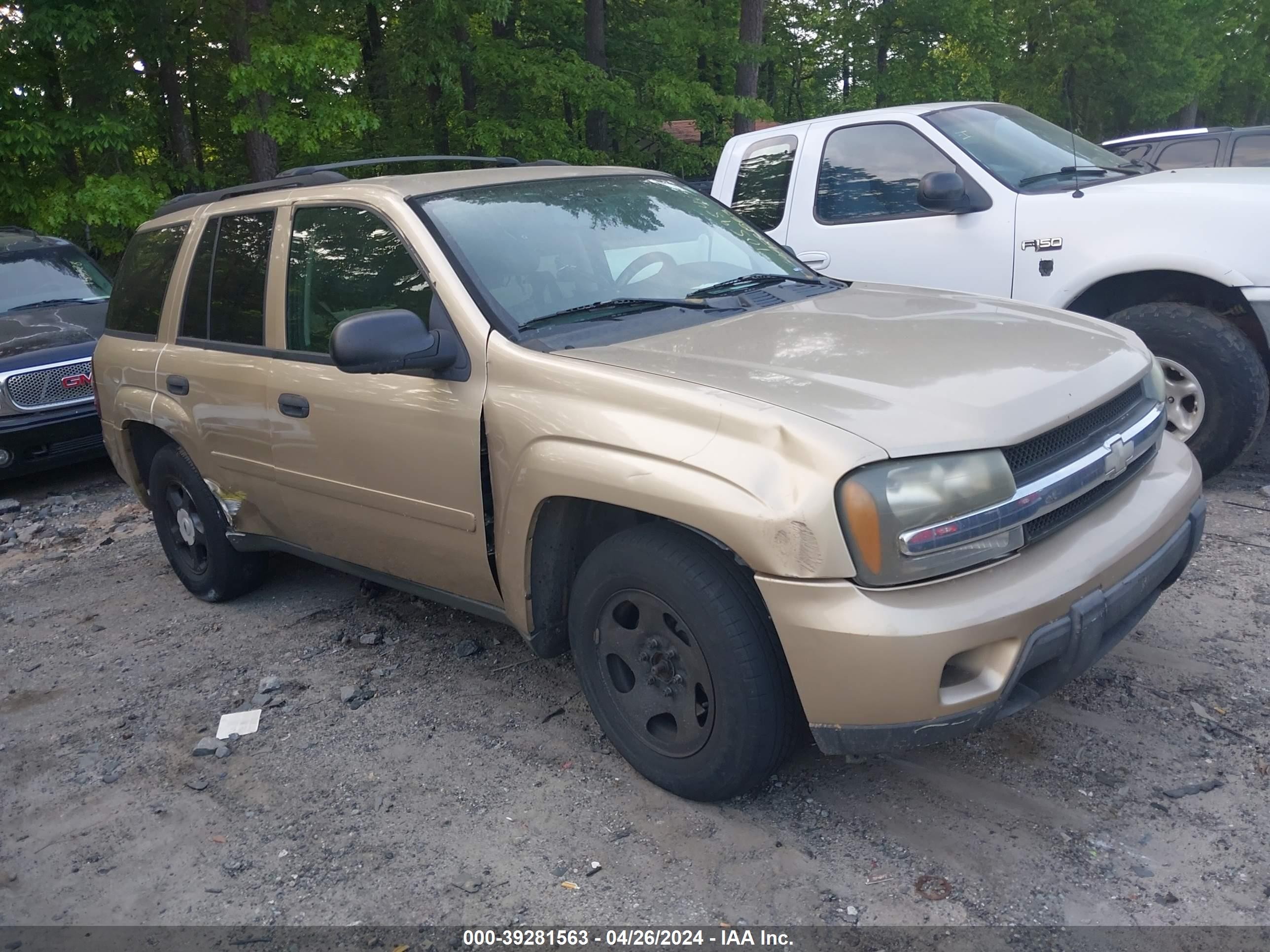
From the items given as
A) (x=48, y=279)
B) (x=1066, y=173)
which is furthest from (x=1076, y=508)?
(x=48, y=279)

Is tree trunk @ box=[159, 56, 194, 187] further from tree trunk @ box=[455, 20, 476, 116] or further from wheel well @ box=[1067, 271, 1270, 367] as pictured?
wheel well @ box=[1067, 271, 1270, 367]

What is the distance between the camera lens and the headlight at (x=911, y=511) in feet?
8.33

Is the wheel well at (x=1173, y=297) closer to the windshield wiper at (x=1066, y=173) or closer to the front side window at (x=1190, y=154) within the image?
the windshield wiper at (x=1066, y=173)

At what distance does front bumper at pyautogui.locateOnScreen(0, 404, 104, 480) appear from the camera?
25.4 ft

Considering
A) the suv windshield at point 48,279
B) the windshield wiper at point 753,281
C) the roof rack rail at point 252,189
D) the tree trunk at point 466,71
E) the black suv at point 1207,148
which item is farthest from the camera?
the tree trunk at point 466,71

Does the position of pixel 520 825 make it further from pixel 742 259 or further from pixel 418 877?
pixel 742 259

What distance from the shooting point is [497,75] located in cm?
1472

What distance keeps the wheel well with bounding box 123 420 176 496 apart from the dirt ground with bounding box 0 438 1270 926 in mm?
1127

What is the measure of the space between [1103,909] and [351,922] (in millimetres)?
1890

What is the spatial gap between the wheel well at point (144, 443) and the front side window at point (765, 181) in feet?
11.9

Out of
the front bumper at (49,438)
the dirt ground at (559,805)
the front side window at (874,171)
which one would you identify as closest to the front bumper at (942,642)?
the dirt ground at (559,805)

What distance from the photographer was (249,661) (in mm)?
4551

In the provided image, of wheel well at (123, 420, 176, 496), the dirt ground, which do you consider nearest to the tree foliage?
the dirt ground

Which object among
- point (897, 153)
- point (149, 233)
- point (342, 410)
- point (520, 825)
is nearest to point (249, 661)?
point (342, 410)
